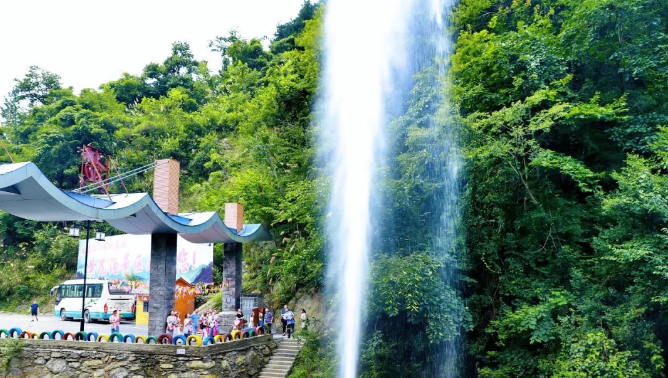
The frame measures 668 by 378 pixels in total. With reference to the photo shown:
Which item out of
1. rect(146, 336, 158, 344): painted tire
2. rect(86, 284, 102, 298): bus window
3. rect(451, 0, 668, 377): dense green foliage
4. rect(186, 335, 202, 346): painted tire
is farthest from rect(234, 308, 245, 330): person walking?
rect(86, 284, 102, 298): bus window

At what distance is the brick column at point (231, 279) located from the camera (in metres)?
19.7

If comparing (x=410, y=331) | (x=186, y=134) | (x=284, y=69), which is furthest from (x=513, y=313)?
(x=186, y=134)

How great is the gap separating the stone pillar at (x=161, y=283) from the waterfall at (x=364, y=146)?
5.05 meters

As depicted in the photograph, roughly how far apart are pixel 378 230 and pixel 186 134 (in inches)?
1082

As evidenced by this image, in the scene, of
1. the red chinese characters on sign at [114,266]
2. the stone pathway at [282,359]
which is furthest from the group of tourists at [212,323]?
the red chinese characters on sign at [114,266]

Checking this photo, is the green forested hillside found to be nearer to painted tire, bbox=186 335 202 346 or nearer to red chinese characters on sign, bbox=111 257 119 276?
painted tire, bbox=186 335 202 346

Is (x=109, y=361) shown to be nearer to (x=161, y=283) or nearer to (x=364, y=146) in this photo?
(x=161, y=283)

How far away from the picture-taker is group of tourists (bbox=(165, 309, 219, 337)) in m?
15.1

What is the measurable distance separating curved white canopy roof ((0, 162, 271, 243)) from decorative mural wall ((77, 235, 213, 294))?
359 inches

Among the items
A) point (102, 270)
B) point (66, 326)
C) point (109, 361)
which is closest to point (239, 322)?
point (109, 361)

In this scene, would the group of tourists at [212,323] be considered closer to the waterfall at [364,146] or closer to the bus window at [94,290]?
the waterfall at [364,146]

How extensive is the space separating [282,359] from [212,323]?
2.72 meters

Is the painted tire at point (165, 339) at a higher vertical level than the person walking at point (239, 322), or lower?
lower

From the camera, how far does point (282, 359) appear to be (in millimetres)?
17547
